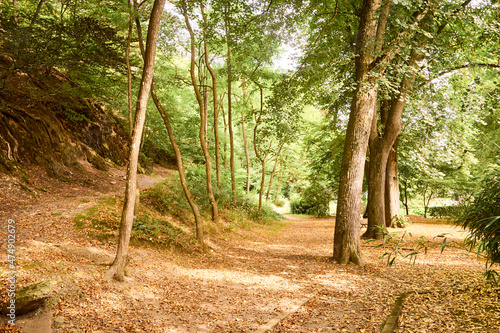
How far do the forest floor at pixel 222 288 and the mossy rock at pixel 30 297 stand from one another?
0.13 m

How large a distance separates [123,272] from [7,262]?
175cm

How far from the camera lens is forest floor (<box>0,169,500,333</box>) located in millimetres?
4074

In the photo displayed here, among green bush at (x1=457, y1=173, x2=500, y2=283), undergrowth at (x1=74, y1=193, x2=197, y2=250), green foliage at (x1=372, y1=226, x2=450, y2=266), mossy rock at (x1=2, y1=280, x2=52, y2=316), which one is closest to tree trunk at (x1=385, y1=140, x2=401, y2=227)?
green foliage at (x1=372, y1=226, x2=450, y2=266)

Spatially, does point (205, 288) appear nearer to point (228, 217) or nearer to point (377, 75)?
point (377, 75)

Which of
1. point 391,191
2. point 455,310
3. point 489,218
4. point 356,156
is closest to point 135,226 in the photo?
point 356,156

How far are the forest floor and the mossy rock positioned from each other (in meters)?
0.13

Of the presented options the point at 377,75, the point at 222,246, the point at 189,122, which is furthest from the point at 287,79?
the point at 189,122

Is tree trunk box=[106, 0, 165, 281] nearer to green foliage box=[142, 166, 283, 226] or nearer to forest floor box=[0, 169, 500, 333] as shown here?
forest floor box=[0, 169, 500, 333]

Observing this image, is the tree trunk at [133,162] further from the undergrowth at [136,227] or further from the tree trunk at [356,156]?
the tree trunk at [356,156]

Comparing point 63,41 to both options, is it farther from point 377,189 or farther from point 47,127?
point 377,189

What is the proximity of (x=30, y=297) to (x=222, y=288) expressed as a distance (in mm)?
3411

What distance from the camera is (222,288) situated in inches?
241

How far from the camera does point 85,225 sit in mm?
7328

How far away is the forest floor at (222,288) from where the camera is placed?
407cm
